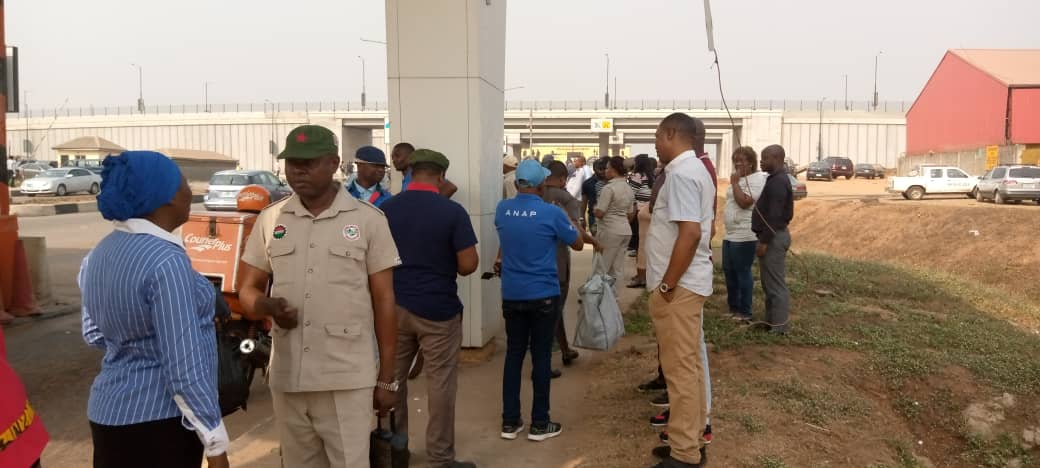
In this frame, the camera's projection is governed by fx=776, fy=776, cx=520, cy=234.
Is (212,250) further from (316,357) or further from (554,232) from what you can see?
(316,357)

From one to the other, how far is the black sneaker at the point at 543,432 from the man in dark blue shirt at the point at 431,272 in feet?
3.05

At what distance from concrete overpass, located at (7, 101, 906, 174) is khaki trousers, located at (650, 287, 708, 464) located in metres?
60.1

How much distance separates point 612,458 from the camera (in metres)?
4.68

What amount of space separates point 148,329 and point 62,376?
5.37m

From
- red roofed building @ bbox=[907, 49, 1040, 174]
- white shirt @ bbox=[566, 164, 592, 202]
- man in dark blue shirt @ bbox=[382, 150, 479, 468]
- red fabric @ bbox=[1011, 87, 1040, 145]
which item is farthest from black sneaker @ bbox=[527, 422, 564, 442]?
red fabric @ bbox=[1011, 87, 1040, 145]

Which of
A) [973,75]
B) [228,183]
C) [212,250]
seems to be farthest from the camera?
[973,75]

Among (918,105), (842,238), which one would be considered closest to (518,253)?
(842,238)

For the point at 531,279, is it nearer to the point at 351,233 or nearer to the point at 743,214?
the point at 351,233

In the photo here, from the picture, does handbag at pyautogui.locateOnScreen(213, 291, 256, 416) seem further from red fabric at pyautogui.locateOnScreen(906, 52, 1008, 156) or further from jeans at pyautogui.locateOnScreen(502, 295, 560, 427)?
red fabric at pyautogui.locateOnScreen(906, 52, 1008, 156)

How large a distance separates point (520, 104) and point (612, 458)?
2473 inches

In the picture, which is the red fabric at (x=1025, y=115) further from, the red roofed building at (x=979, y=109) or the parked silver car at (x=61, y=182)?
the parked silver car at (x=61, y=182)

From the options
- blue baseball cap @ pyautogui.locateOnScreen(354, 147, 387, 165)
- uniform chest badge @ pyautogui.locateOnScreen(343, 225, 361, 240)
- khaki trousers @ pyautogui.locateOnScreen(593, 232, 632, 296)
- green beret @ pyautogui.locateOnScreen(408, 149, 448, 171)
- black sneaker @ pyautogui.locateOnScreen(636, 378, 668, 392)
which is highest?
blue baseball cap @ pyautogui.locateOnScreen(354, 147, 387, 165)

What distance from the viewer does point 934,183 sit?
99.4 ft

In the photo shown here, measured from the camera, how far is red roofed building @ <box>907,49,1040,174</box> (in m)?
36.9
